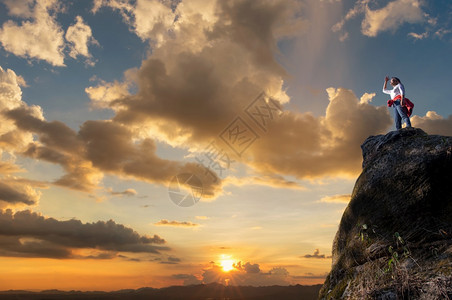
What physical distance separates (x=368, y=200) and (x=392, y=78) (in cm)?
933

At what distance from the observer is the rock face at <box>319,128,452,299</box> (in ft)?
28.2

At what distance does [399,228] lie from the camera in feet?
34.8

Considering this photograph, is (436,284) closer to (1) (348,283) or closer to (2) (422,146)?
(1) (348,283)

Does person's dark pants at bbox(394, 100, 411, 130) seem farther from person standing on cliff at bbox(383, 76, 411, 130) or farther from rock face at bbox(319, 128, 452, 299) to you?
rock face at bbox(319, 128, 452, 299)

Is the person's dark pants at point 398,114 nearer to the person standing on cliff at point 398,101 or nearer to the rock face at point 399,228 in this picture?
the person standing on cliff at point 398,101

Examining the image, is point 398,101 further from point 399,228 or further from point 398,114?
point 399,228

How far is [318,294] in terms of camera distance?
41.6 ft

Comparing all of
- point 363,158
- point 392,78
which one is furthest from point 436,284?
point 392,78

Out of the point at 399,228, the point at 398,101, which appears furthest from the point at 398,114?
the point at 399,228

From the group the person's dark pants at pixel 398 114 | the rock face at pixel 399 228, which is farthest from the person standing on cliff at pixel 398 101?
the rock face at pixel 399 228

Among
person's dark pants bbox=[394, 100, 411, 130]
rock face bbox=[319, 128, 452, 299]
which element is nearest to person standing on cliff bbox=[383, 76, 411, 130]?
person's dark pants bbox=[394, 100, 411, 130]

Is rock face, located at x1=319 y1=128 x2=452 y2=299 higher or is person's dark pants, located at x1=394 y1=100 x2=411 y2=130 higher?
person's dark pants, located at x1=394 y1=100 x2=411 y2=130

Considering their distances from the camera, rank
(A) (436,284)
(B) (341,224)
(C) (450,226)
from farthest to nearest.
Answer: (B) (341,224), (C) (450,226), (A) (436,284)

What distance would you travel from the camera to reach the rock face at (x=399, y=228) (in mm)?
8586
